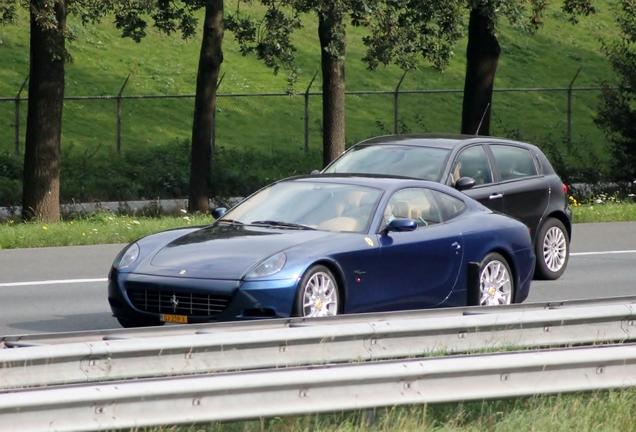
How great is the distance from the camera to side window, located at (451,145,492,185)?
529 inches

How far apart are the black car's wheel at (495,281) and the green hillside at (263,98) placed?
20806 mm

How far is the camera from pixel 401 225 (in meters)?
9.66

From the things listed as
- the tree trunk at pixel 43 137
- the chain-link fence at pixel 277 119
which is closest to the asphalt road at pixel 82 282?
the tree trunk at pixel 43 137

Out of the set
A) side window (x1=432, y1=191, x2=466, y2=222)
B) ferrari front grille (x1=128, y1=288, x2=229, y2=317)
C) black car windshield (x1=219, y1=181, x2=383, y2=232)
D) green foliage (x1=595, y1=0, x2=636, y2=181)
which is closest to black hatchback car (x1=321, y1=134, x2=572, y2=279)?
side window (x1=432, y1=191, x2=466, y2=222)

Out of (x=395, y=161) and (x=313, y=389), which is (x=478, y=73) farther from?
(x=313, y=389)

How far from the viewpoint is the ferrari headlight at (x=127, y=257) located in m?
9.31

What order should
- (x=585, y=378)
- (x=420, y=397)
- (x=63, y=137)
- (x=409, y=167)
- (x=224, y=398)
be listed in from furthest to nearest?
1. (x=63, y=137)
2. (x=409, y=167)
3. (x=585, y=378)
4. (x=420, y=397)
5. (x=224, y=398)

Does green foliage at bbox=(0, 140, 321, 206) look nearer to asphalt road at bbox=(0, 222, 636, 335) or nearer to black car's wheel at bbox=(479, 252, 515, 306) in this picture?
asphalt road at bbox=(0, 222, 636, 335)

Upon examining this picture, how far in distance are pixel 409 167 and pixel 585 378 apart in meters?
7.33

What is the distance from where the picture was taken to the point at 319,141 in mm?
37000

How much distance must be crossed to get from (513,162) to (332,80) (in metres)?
9.34

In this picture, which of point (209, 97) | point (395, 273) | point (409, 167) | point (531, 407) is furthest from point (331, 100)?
point (531, 407)

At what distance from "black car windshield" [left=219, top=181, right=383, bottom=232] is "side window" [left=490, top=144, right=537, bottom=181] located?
402 centimetres

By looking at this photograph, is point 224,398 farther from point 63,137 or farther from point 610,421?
point 63,137
